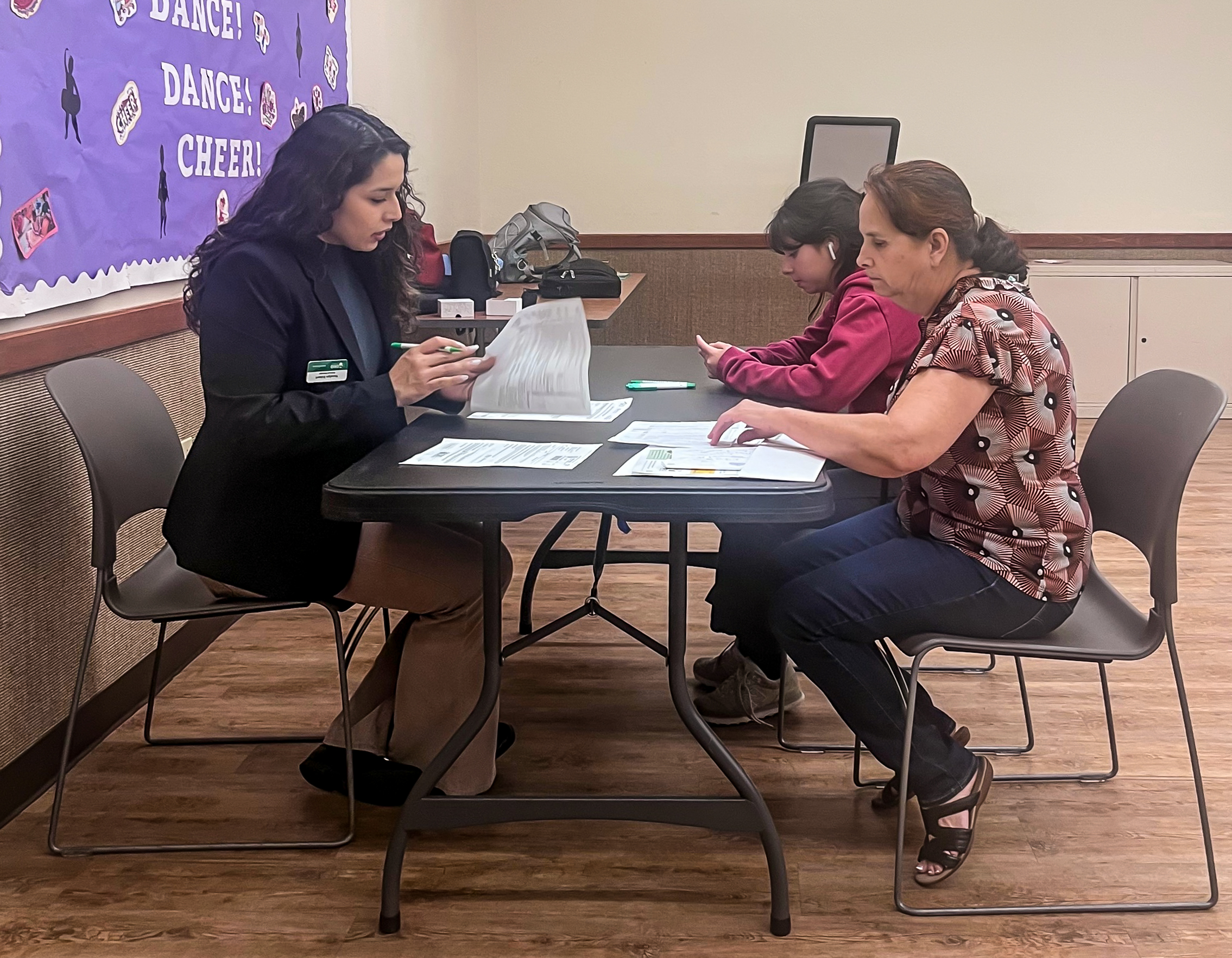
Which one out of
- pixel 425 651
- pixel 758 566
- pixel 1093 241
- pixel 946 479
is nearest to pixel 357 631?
pixel 425 651

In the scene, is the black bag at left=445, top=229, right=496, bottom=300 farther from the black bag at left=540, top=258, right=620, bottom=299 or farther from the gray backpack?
the gray backpack

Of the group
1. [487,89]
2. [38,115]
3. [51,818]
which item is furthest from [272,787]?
[487,89]

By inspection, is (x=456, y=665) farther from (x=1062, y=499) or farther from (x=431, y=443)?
(x=1062, y=499)

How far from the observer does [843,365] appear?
2.25 meters

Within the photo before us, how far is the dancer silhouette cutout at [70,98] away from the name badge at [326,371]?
64cm

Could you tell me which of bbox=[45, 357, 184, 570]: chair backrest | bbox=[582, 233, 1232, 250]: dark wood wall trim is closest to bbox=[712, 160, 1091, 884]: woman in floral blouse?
bbox=[45, 357, 184, 570]: chair backrest

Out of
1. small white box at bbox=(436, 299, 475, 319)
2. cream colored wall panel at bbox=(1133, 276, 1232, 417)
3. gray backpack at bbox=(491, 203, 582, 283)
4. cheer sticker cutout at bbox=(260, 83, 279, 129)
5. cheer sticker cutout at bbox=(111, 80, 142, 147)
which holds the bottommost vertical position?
cream colored wall panel at bbox=(1133, 276, 1232, 417)

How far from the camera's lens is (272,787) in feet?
7.16

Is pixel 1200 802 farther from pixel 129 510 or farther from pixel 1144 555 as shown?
pixel 129 510

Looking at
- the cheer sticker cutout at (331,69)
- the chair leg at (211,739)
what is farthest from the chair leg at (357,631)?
the cheer sticker cutout at (331,69)

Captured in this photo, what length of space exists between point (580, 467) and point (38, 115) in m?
1.16

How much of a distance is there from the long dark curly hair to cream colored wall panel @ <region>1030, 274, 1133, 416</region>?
444 cm

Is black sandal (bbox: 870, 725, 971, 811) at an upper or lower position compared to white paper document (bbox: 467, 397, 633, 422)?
lower

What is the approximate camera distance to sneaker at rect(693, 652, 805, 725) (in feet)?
8.07
